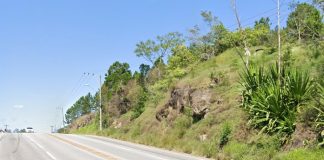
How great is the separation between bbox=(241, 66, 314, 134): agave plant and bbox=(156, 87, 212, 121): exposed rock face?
10.0 meters

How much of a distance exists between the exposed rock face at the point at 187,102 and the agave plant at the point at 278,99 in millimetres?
10022

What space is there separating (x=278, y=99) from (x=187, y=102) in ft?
54.5

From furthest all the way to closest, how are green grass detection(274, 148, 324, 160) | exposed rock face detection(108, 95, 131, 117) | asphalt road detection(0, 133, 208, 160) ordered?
exposed rock face detection(108, 95, 131, 117)
asphalt road detection(0, 133, 208, 160)
green grass detection(274, 148, 324, 160)

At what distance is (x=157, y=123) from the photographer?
44906 mm

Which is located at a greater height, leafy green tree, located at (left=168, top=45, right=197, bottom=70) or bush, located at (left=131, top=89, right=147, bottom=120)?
leafy green tree, located at (left=168, top=45, right=197, bottom=70)

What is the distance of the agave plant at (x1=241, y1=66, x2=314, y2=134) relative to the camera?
22.6m

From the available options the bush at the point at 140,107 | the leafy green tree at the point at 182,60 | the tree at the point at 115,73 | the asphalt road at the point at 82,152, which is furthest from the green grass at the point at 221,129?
the tree at the point at 115,73

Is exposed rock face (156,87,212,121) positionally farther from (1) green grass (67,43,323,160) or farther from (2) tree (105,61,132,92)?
(2) tree (105,61,132,92)

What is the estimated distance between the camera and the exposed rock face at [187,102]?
117 feet

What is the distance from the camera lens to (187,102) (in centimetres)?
3931

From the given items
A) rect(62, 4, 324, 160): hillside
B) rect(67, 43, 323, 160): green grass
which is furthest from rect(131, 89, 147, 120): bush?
rect(67, 43, 323, 160): green grass

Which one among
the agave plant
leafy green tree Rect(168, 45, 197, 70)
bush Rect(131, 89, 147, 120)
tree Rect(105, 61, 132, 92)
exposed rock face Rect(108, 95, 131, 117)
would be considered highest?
tree Rect(105, 61, 132, 92)

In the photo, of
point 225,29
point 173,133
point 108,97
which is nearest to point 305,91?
point 173,133

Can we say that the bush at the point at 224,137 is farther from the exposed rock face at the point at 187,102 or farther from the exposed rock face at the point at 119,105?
the exposed rock face at the point at 119,105
